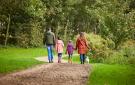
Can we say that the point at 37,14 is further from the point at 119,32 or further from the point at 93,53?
the point at 93,53

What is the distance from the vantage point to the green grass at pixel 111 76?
1567cm

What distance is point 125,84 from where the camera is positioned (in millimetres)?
15383

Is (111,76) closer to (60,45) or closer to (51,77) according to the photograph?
(51,77)

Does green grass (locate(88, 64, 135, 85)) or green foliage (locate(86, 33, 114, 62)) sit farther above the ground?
green grass (locate(88, 64, 135, 85))

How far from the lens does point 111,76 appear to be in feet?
55.6

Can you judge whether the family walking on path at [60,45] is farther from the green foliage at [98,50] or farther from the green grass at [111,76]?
the green grass at [111,76]

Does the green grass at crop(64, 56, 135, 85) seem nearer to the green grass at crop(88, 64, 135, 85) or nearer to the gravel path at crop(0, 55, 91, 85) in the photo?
the green grass at crop(88, 64, 135, 85)

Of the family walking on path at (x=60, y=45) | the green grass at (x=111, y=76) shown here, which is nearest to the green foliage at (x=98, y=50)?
the family walking on path at (x=60, y=45)

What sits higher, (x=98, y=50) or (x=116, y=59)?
(x=98, y=50)

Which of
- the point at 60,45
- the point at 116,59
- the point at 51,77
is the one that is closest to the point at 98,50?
the point at 116,59

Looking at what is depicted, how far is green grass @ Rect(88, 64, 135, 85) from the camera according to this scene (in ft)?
51.4

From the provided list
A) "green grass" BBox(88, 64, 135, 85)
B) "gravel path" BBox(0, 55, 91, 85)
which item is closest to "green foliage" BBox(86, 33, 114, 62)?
"gravel path" BBox(0, 55, 91, 85)

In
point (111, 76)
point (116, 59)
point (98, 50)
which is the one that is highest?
point (111, 76)

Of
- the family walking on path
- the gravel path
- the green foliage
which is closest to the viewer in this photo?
the gravel path
